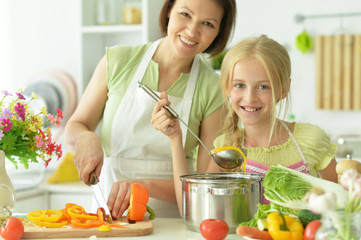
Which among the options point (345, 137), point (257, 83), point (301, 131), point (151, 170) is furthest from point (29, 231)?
point (345, 137)

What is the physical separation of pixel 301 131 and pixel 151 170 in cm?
54

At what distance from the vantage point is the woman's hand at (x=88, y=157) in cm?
160

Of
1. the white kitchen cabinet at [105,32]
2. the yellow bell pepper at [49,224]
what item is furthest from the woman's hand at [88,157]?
the white kitchen cabinet at [105,32]

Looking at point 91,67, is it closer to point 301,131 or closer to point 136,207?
point 301,131

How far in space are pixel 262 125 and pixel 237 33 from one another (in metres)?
2.18

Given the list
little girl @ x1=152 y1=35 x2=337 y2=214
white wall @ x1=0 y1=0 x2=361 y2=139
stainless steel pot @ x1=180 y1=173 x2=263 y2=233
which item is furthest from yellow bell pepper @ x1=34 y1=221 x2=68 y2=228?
white wall @ x1=0 y1=0 x2=361 y2=139

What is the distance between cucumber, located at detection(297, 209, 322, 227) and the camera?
1.18m

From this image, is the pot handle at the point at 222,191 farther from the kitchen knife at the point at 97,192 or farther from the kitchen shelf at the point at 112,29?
the kitchen shelf at the point at 112,29

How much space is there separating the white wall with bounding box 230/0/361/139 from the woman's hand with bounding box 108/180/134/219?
2499 mm

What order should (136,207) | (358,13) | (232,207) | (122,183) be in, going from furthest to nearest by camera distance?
(358,13), (122,183), (136,207), (232,207)

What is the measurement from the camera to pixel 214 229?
1253 millimetres

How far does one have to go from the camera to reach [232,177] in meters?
1.48

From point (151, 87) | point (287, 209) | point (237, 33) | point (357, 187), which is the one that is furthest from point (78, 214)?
point (237, 33)

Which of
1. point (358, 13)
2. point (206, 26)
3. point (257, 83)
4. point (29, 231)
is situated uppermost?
point (358, 13)
